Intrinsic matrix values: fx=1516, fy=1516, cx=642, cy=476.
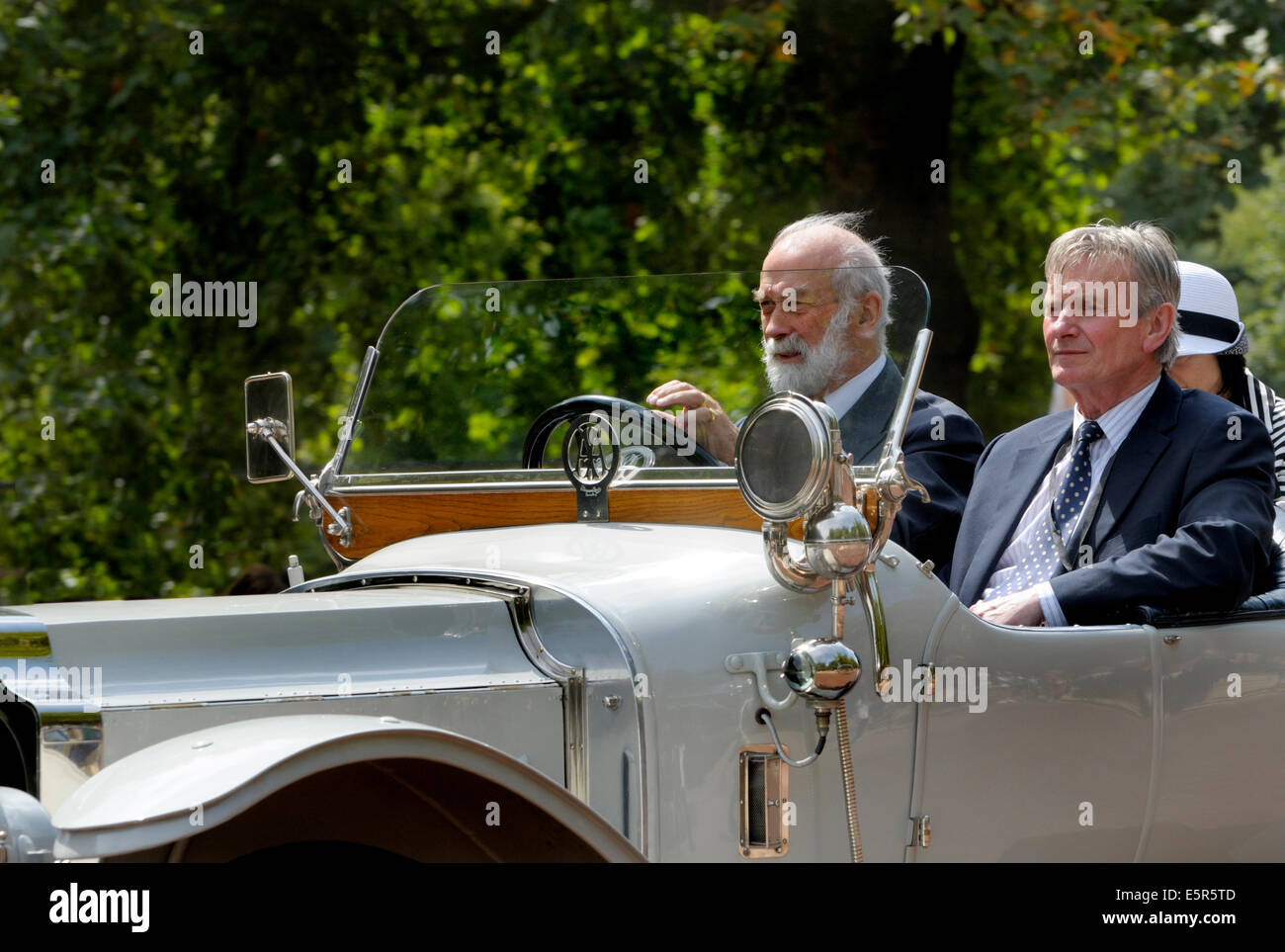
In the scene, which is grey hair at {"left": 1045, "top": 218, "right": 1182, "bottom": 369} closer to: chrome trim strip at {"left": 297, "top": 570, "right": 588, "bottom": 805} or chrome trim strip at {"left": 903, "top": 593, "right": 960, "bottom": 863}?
chrome trim strip at {"left": 903, "top": 593, "right": 960, "bottom": 863}

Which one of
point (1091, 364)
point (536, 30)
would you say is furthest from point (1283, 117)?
point (1091, 364)

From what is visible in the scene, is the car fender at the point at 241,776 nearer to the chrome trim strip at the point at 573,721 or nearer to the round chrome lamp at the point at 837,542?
the chrome trim strip at the point at 573,721

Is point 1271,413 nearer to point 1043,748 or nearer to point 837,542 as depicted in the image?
point 1043,748

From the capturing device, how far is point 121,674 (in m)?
2.46

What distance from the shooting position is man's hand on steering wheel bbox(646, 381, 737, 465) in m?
2.97

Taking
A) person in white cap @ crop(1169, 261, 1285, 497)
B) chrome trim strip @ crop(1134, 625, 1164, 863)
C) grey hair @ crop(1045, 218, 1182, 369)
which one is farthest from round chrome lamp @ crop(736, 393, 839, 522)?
person in white cap @ crop(1169, 261, 1285, 497)

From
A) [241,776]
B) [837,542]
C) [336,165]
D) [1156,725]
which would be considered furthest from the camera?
[336,165]

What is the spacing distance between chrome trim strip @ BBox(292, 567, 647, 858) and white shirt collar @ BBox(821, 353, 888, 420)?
2.17 feet

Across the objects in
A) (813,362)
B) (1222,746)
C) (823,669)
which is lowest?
(1222,746)

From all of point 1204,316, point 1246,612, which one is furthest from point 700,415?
point 1204,316

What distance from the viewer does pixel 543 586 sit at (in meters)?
2.71

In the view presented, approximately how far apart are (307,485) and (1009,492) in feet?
5.18

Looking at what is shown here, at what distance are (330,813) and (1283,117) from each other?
9610mm
